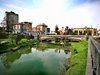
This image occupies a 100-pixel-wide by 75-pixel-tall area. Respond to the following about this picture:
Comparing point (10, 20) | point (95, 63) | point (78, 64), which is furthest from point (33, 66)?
point (10, 20)

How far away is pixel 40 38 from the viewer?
74625mm

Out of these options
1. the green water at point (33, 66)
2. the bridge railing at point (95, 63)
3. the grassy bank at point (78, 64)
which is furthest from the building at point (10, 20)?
the bridge railing at point (95, 63)

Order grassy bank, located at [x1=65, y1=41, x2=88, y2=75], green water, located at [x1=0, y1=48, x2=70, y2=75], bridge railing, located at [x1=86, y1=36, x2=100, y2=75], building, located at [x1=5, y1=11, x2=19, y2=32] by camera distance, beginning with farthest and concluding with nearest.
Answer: building, located at [x1=5, y1=11, x2=19, y2=32] → green water, located at [x1=0, y1=48, x2=70, y2=75] → grassy bank, located at [x1=65, y1=41, x2=88, y2=75] → bridge railing, located at [x1=86, y1=36, x2=100, y2=75]

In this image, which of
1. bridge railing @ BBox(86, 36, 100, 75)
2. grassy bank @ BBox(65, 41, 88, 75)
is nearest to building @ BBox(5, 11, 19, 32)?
grassy bank @ BBox(65, 41, 88, 75)

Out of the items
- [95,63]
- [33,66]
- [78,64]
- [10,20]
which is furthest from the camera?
[10,20]

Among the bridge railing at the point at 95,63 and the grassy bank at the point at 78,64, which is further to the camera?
the grassy bank at the point at 78,64

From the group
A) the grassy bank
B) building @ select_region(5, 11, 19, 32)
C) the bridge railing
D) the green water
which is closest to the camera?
the bridge railing

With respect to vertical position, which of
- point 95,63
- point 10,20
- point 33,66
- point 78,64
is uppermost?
point 10,20

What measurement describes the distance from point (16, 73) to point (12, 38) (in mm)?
30333

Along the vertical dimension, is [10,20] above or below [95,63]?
above

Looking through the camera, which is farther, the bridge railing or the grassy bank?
the grassy bank

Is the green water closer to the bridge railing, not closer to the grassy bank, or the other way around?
the grassy bank

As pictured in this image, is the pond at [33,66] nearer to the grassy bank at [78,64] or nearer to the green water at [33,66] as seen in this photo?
the green water at [33,66]

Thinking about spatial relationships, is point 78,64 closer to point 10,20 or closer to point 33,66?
point 33,66
